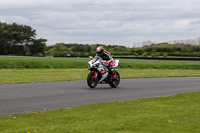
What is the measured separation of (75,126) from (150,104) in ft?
12.9

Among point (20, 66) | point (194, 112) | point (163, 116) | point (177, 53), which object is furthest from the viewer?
point (177, 53)

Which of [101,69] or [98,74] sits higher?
[101,69]

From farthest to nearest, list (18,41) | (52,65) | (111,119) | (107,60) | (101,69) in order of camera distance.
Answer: (18,41) < (52,65) < (107,60) < (101,69) < (111,119)

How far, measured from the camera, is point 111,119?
26.0 ft

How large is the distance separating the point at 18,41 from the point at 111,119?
3185 inches

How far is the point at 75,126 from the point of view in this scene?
7.07 metres

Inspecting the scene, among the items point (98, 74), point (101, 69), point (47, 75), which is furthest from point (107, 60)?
point (47, 75)

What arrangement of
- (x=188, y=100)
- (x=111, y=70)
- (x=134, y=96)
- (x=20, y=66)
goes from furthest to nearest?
(x=20, y=66) < (x=111, y=70) < (x=134, y=96) < (x=188, y=100)

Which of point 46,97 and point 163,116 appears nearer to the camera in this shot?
point 163,116

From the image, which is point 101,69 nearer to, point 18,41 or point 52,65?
point 52,65

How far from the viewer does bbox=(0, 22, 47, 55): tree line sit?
80.9 metres

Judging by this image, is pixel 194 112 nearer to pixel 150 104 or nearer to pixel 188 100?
pixel 150 104

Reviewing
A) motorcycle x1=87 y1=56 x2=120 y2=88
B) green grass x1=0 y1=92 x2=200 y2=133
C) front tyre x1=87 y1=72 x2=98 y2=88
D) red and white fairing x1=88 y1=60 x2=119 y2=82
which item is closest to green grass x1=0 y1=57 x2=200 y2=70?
motorcycle x1=87 y1=56 x2=120 y2=88

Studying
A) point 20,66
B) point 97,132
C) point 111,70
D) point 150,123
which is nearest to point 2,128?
point 97,132
